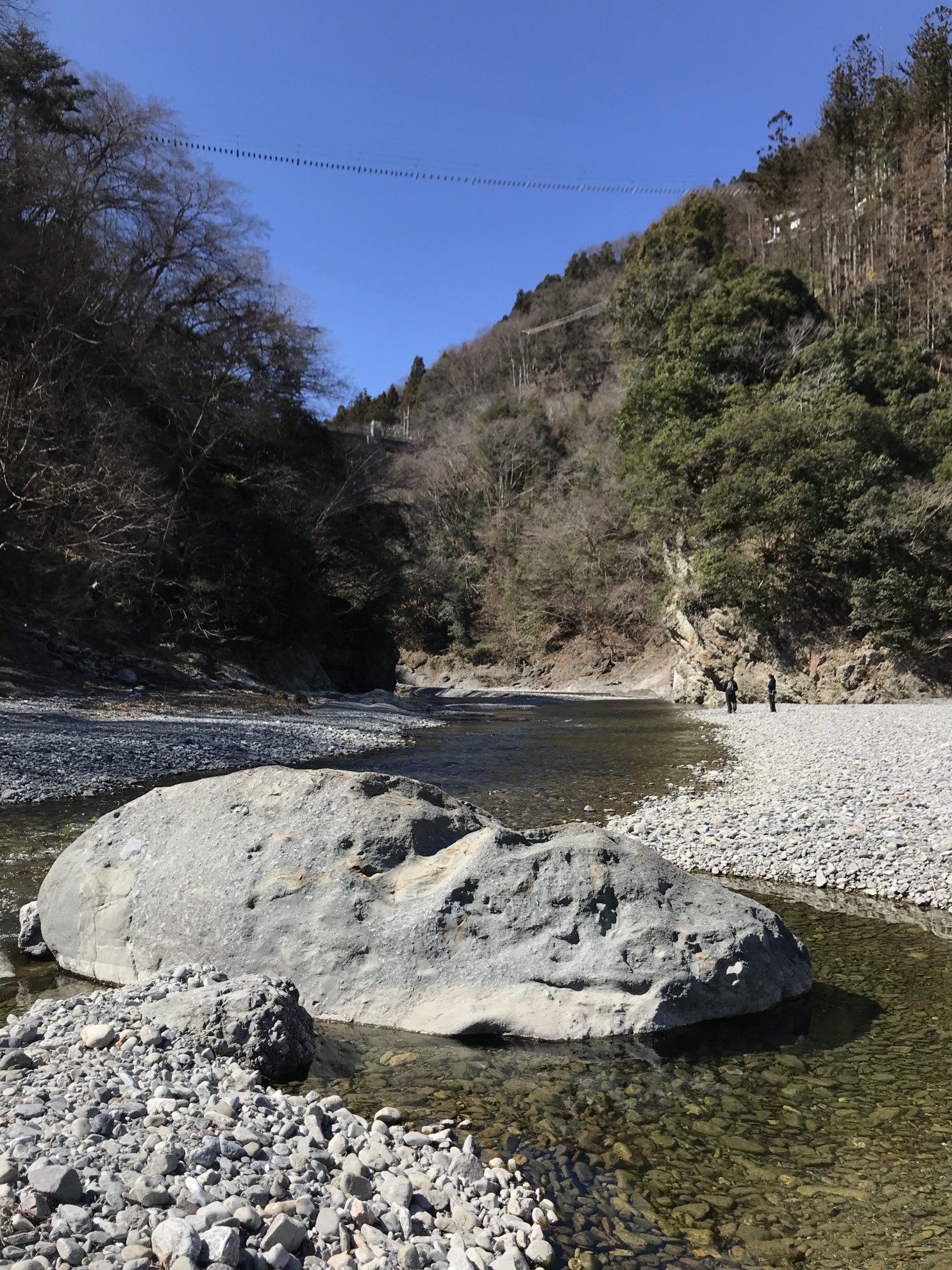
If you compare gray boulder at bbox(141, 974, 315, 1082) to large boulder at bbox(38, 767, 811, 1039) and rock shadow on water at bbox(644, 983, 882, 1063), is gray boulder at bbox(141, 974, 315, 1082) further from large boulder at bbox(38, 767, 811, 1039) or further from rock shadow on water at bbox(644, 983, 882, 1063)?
rock shadow on water at bbox(644, 983, 882, 1063)

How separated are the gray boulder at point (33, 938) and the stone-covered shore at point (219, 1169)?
180 cm

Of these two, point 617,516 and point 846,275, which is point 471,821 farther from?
point 846,275

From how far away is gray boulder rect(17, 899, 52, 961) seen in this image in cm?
563

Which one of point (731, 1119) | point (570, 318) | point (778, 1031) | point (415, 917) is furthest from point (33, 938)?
point (570, 318)

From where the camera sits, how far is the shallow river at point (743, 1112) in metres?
2.95

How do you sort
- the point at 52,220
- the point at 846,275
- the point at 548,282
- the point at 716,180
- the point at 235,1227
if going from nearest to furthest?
the point at 235,1227 < the point at 52,220 < the point at 846,275 < the point at 716,180 < the point at 548,282

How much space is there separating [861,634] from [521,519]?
30582 millimetres

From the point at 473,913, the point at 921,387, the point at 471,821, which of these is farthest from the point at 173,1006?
the point at 921,387

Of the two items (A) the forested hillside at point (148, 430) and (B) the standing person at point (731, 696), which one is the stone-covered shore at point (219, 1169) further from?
(B) the standing person at point (731, 696)

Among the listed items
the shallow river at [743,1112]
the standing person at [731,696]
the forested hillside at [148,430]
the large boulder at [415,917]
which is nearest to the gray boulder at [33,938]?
the large boulder at [415,917]

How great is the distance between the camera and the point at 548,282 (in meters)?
81.0

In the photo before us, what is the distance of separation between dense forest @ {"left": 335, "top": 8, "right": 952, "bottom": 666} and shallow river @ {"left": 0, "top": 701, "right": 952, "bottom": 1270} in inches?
911

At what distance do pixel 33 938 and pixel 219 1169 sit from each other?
143 inches

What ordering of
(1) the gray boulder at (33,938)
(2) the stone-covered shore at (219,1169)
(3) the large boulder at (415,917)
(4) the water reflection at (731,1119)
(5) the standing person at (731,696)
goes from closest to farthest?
(2) the stone-covered shore at (219,1169) < (4) the water reflection at (731,1119) < (3) the large boulder at (415,917) < (1) the gray boulder at (33,938) < (5) the standing person at (731,696)
